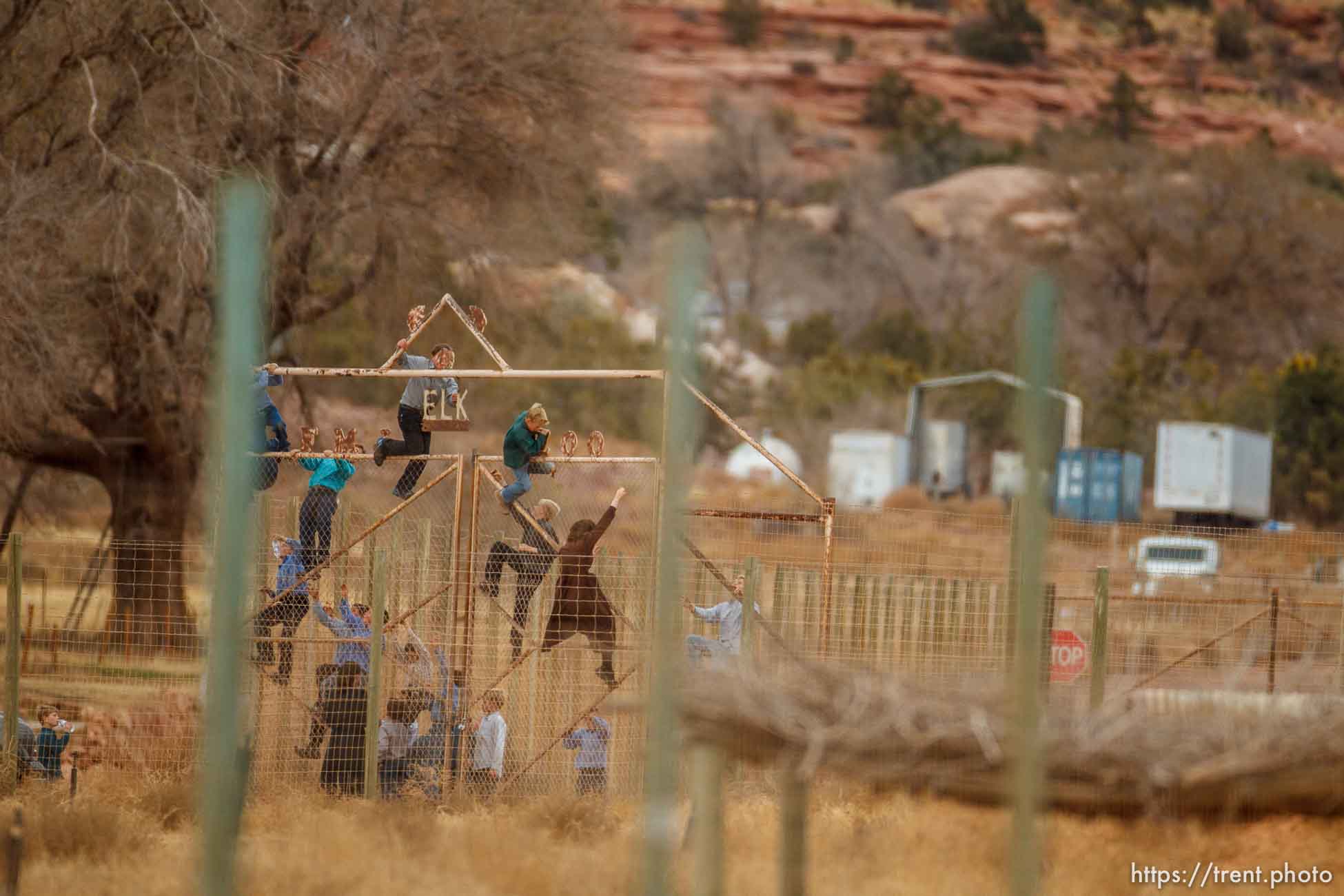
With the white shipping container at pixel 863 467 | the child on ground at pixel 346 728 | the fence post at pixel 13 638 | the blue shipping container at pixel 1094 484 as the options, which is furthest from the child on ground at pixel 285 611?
the white shipping container at pixel 863 467

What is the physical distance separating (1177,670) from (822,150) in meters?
80.0

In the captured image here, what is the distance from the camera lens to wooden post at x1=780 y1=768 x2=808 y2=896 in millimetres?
5914

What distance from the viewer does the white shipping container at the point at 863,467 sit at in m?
44.3

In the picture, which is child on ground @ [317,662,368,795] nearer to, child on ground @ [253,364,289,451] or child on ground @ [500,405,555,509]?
child on ground @ [500,405,555,509]

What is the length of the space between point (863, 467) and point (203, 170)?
94.0ft

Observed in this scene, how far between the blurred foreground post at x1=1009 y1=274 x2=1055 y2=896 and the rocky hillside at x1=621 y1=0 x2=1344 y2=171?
285 ft

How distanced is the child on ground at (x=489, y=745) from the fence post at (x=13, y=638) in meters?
2.72

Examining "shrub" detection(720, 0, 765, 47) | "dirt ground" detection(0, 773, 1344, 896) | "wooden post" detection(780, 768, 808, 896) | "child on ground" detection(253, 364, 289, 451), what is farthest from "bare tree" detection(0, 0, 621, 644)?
"shrub" detection(720, 0, 765, 47)

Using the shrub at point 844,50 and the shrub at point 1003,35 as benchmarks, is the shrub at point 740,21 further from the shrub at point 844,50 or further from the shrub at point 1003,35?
the shrub at point 1003,35

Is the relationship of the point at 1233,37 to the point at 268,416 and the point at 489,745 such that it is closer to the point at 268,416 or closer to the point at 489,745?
the point at 268,416

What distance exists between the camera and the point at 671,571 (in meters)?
5.33

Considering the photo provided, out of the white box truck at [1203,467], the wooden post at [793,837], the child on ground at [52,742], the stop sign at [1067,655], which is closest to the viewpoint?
the wooden post at [793,837]

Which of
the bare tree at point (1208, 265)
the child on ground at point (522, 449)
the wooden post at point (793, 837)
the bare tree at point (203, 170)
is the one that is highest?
the bare tree at point (1208, 265)

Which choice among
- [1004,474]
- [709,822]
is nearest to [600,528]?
[709,822]
